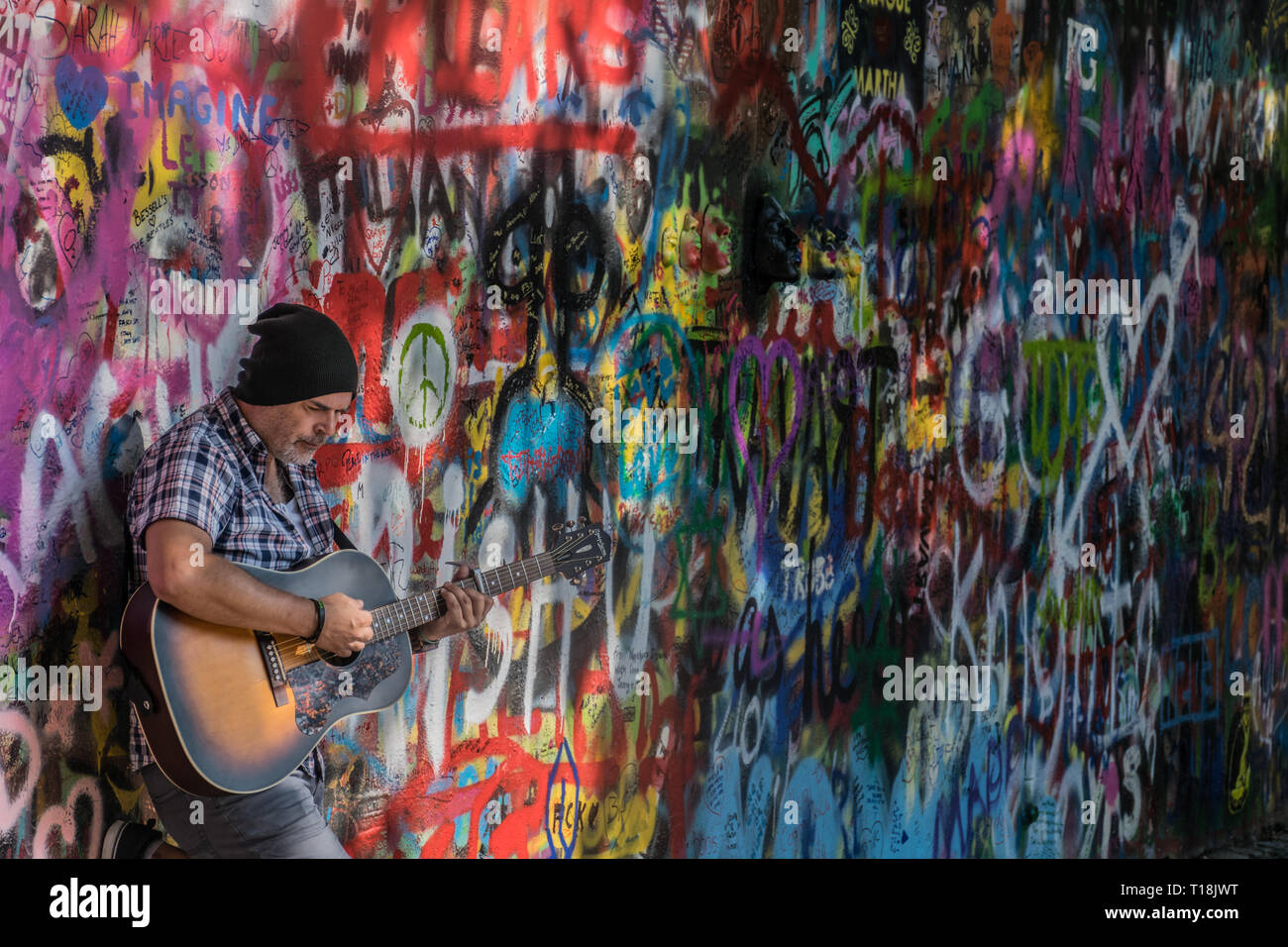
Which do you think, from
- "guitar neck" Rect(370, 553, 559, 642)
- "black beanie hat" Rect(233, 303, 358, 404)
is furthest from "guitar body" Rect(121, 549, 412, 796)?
"black beanie hat" Rect(233, 303, 358, 404)

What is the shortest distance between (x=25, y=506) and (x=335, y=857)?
1425 millimetres

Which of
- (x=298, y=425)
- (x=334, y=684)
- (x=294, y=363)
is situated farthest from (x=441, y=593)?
(x=294, y=363)

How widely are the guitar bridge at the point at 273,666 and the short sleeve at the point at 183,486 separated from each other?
0.32 metres

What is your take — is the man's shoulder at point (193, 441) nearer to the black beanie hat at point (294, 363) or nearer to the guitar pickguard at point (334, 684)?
the black beanie hat at point (294, 363)

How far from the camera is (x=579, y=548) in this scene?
3.97 metres

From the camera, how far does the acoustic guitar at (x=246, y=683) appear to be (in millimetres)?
3180

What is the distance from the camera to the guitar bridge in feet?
10.8

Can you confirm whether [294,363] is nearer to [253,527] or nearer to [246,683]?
[253,527]

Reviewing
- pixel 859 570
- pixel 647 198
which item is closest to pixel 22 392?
pixel 647 198

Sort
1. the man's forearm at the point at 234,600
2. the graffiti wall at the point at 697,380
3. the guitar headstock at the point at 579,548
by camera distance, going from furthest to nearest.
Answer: the guitar headstock at the point at 579,548 < the graffiti wall at the point at 697,380 < the man's forearm at the point at 234,600

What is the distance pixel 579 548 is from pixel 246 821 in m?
1.37

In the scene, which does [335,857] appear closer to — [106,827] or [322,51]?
[106,827]

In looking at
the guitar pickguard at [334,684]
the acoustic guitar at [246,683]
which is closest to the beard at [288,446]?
the acoustic guitar at [246,683]

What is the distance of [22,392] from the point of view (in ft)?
11.3
